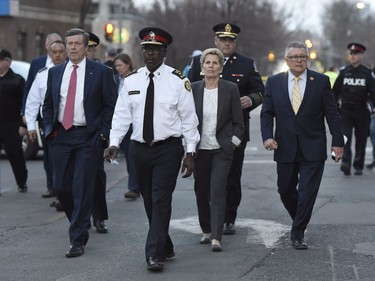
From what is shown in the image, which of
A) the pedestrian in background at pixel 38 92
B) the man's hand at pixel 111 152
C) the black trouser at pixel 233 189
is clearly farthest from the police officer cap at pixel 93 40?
the man's hand at pixel 111 152

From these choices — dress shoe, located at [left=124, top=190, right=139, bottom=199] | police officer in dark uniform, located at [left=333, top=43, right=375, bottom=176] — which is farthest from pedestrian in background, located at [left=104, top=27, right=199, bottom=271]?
police officer in dark uniform, located at [left=333, top=43, right=375, bottom=176]

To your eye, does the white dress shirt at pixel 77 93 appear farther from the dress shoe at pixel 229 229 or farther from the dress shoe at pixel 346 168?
the dress shoe at pixel 346 168

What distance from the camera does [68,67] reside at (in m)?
8.52

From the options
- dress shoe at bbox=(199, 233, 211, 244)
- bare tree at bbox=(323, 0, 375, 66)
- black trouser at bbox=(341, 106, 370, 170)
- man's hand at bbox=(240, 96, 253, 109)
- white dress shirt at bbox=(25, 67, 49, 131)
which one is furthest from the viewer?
bare tree at bbox=(323, 0, 375, 66)

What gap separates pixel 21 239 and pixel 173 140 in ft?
7.56

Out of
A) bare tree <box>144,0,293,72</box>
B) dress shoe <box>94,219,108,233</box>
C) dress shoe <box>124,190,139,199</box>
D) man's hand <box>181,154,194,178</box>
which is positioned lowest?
dress shoe <box>124,190,139,199</box>

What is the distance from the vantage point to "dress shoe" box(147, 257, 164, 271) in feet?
24.5

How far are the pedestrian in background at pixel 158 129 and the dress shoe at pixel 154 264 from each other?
16 mm

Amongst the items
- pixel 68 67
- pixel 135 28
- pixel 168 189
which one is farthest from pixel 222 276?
pixel 135 28

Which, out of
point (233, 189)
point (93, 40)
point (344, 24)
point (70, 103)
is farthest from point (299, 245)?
point (344, 24)

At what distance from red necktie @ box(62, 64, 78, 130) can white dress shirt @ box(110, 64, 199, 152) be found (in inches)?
26.7

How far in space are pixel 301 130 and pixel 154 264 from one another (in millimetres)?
2016

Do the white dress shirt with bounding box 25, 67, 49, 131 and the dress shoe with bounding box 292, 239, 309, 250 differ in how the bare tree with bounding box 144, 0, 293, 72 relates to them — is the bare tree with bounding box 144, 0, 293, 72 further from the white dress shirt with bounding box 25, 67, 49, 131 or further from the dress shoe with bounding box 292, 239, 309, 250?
the dress shoe with bounding box 292, 239, 309, 250

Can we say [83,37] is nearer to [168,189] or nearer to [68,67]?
[68,67]
